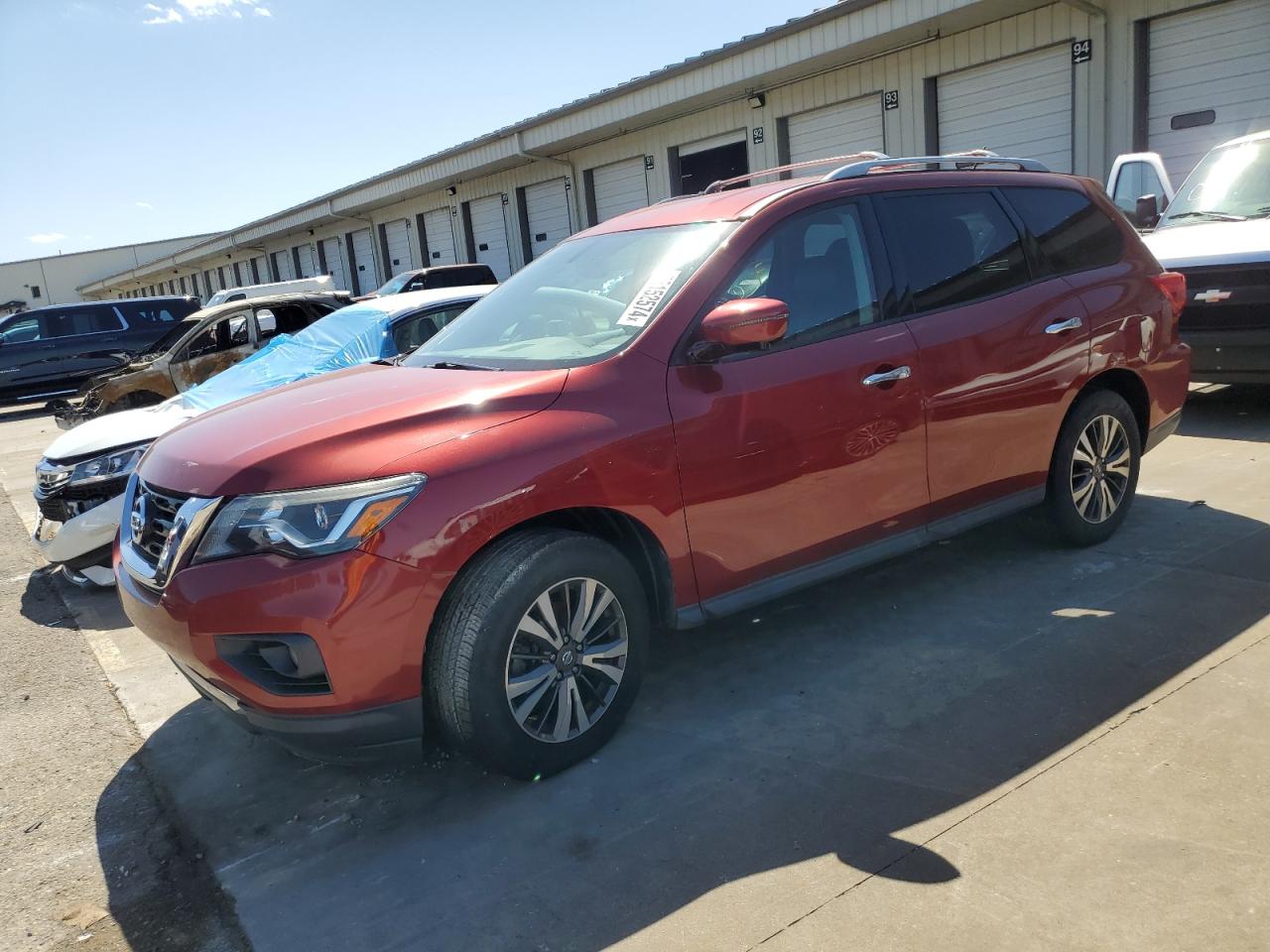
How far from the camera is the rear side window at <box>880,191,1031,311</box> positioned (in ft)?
12.8

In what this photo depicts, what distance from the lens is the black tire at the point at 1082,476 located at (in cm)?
446

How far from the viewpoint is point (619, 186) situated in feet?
61.5

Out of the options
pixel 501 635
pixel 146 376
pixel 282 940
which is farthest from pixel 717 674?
pixel 146 376

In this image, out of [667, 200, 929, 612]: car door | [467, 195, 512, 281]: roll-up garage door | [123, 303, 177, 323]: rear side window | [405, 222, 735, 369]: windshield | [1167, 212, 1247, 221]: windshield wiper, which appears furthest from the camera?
[467, 195, 512, 281]: roll-up garage door

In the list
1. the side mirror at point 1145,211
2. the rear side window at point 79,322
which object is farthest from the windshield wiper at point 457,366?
the rear side window at point 79,322

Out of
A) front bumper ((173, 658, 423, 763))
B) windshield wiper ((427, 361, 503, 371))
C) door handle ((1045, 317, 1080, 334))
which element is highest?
windshield wiper ((427, 361, 503, 371))

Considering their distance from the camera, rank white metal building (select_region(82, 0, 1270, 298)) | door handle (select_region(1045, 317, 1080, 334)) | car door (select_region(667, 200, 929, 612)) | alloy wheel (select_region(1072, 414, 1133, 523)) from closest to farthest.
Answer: car door (select_region(667, 200, 929, 612)), door handle (select_region(1045, 317, 1080, 334)), alloy wheel (select_region(1072, 414, 1133, 523)), white metal building (select_region(82, 0, 1270, 298))

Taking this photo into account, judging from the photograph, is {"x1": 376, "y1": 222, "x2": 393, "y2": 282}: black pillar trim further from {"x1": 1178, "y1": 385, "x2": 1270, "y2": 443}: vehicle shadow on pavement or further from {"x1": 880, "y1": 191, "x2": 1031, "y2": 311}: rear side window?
{"x1": 880, "y1": 191, "x2": 1031, "y2": 311}: rear side window

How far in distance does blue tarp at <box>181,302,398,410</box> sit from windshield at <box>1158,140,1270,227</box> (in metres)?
6.50

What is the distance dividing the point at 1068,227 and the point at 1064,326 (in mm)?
567

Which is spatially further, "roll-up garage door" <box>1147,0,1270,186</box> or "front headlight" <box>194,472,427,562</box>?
"roll-up garage door" <box>1147,0,1270,186</box>

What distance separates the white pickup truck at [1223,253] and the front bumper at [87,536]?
7355 millimetres

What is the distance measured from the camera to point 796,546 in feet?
11.6

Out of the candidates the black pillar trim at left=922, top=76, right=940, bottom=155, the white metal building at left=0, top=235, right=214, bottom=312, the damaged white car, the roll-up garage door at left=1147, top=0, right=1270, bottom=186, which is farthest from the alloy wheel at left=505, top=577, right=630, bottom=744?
the white metal building at left=0, top=235, right=214, bottom=312
